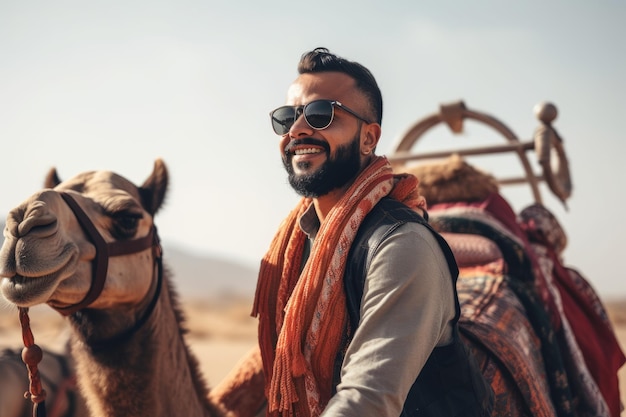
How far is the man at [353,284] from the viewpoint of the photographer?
5.92 ft

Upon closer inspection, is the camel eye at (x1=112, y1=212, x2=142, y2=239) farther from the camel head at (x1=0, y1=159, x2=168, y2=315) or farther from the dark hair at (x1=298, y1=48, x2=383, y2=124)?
the dark hair at (x1=298, y1=48, x2=383, y2=124)

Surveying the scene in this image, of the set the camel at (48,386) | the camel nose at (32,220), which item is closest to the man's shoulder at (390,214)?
the camel nose at (32,220)

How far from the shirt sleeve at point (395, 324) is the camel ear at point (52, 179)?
2.10 meters

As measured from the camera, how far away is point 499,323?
3191 millimetres

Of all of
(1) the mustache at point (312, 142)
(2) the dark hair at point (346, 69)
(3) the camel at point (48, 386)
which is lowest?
(3) the camel at point (48, 386)

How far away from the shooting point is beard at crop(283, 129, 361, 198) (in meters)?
2.29

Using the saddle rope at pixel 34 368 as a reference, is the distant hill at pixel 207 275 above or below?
below

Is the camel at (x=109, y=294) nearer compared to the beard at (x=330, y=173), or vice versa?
the beard at (x=330, y=173)

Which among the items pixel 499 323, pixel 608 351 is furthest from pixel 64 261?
pixel 608 351

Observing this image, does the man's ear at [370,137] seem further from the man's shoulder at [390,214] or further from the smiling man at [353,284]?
the man's shoulder at [390,214]

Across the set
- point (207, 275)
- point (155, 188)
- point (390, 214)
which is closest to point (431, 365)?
point (390, 214)

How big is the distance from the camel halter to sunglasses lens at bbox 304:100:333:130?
111 cm

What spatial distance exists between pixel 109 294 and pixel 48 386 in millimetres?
1223

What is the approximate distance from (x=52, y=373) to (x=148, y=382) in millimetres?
1297
